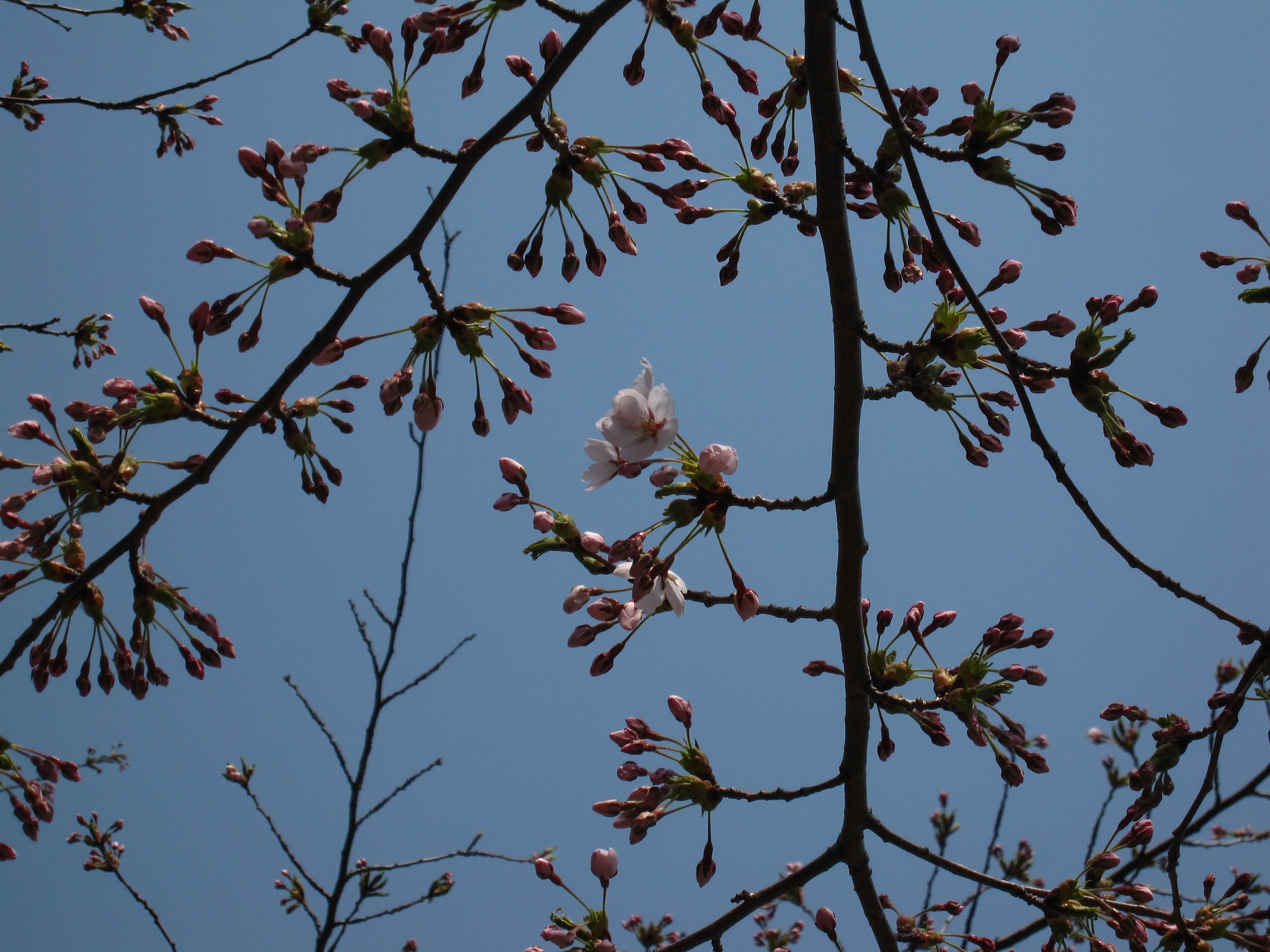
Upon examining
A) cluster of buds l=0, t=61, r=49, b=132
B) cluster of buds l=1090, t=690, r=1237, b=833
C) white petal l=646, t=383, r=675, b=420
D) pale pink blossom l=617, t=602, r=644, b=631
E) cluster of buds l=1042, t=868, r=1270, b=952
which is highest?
cluster of buds l=0, t=61, r=49, b=132

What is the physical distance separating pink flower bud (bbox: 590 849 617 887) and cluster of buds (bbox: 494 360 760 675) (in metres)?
0.85

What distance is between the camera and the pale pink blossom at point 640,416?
270 cm

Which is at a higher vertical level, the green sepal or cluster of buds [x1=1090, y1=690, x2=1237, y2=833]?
the green sepal

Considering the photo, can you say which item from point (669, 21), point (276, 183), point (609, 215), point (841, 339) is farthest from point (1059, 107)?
point (276, 183)

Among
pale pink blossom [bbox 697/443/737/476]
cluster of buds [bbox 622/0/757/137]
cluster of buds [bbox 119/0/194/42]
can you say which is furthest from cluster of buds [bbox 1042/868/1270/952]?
cluster of buds [bbox 119/0/194/42]

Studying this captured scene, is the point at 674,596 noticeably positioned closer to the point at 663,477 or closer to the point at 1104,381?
the point at 663,477

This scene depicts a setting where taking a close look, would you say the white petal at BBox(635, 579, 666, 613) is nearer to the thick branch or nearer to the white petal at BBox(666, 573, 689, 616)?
the white petal at BBox(666, 573, 689, 616)

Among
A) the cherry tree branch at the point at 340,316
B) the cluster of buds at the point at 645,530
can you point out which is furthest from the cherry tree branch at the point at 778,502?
the cherry tree branch at the point at 340,316

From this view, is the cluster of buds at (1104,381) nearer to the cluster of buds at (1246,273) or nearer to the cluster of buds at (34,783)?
the cluster of buds at (1246,273)

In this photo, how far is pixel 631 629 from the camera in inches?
117

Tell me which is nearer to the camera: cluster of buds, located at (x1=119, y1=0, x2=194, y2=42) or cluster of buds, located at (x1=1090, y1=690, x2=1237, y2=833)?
cluster of buds, located at (x1=1090, y1=690, x2=1237, y2=833)

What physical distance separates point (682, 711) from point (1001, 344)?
→ 1.86 m

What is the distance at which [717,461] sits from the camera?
103 inches

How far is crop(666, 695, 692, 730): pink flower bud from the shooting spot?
3246 mm
